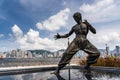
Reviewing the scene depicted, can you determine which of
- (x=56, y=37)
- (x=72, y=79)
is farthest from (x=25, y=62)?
(x=72, y=79)

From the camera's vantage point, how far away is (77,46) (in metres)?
8.70

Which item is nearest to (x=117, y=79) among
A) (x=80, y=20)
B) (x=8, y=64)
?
(x=80, y=20)

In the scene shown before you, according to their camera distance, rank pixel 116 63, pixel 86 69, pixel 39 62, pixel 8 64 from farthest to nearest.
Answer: pixel 39 62
pixel 8 64
pixel 116 63
pixel 86 69

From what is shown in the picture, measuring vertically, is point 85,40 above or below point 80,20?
below

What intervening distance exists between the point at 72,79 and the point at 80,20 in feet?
7.31

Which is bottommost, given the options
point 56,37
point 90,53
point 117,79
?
point 117,79

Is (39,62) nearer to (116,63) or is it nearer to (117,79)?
(116,63)

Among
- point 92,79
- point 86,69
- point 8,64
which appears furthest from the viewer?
point 8,64

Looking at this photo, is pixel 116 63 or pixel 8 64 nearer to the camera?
pixel 116 63

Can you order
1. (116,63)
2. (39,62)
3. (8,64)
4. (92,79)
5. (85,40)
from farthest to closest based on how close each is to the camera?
(39,62), (8,64), (116,63), (85,40), (92,79)

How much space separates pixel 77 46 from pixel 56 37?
1031 millimetres

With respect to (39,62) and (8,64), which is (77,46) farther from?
(39,62)

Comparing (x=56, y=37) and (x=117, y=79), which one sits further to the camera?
(x=56, y=37)

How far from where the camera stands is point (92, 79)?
7512 mm
